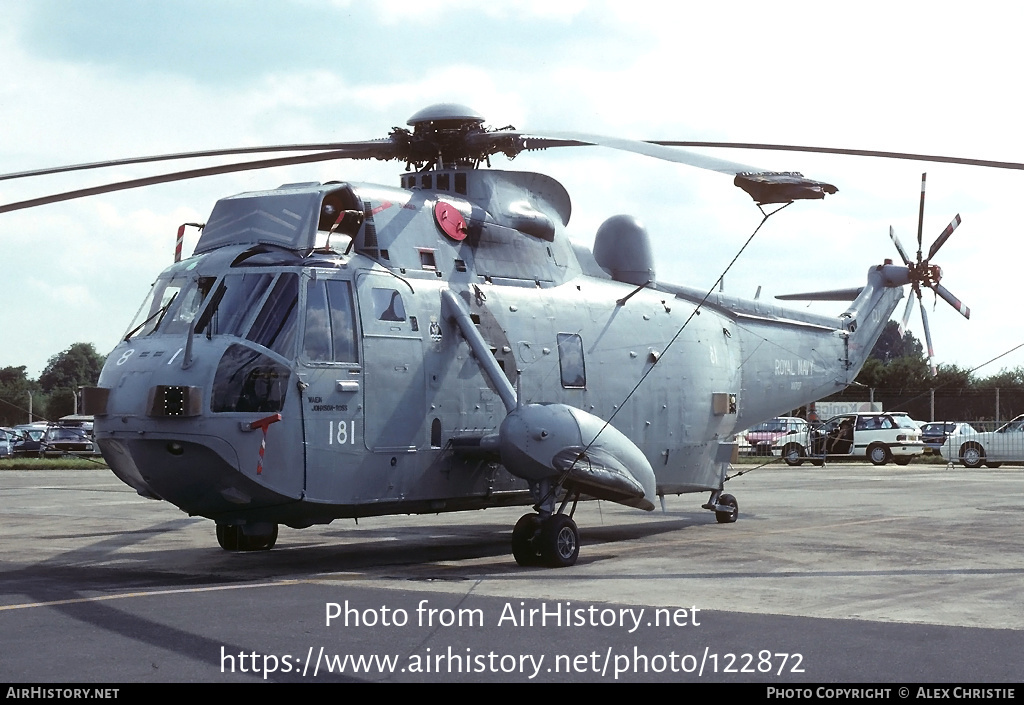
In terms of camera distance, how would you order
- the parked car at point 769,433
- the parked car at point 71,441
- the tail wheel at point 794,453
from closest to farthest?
the tail wheel at point 794,453 → the parked car at point 71,441 → the parked car at point 769,433

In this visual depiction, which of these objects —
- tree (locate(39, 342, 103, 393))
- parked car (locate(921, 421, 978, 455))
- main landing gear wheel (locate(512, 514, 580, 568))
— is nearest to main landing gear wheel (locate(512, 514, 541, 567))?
main landing gear wheel (locate(512, 514, 580, 568))

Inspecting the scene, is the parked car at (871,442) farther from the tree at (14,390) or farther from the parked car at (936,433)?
the tree at (14,390)

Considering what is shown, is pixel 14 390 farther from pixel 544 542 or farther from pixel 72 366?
pixel 544 542

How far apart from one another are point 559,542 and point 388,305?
11.2 feet

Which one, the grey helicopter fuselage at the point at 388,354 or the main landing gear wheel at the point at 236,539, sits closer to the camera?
the grey helicopter fuselage at the point at 388,354

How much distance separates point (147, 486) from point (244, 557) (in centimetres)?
253

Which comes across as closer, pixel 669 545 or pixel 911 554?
pixel 911 554

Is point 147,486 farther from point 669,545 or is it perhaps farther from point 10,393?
point 10,393

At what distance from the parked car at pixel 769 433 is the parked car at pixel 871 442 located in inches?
105

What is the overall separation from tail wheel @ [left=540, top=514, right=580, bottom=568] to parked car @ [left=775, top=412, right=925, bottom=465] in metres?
31.3

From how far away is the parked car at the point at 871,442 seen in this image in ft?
144

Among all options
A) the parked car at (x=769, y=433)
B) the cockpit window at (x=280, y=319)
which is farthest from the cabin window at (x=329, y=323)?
the parked car at (x=769, y=433)
